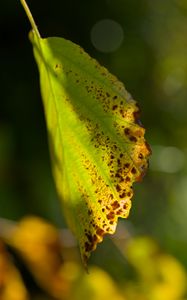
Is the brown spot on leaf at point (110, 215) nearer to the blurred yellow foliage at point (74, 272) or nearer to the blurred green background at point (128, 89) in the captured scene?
the blurred yellow foliage at point (74, 272)

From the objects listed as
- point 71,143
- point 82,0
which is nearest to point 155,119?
point 82,0

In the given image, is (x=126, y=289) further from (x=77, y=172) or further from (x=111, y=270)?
(x=77, y=172)

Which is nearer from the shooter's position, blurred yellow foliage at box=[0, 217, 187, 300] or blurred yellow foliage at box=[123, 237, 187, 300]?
blurred yellow foliage at box=[0, 217, 187, 300]

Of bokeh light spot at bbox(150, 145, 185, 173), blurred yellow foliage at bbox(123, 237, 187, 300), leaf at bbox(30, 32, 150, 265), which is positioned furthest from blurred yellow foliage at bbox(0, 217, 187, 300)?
leaf at bbox(30, 32, 150, 265)

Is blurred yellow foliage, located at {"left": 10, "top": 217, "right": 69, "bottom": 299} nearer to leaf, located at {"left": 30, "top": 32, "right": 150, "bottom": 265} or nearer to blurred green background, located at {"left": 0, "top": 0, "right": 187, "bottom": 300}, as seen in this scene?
blurred green background, located at {"left": 0, "top": 0, "right": 187, "bottom": 300}

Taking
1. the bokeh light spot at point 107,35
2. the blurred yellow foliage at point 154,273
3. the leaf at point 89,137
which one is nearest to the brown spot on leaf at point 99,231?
the leaf at point 89,137

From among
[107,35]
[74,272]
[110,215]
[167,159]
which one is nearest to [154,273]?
[74,272]
